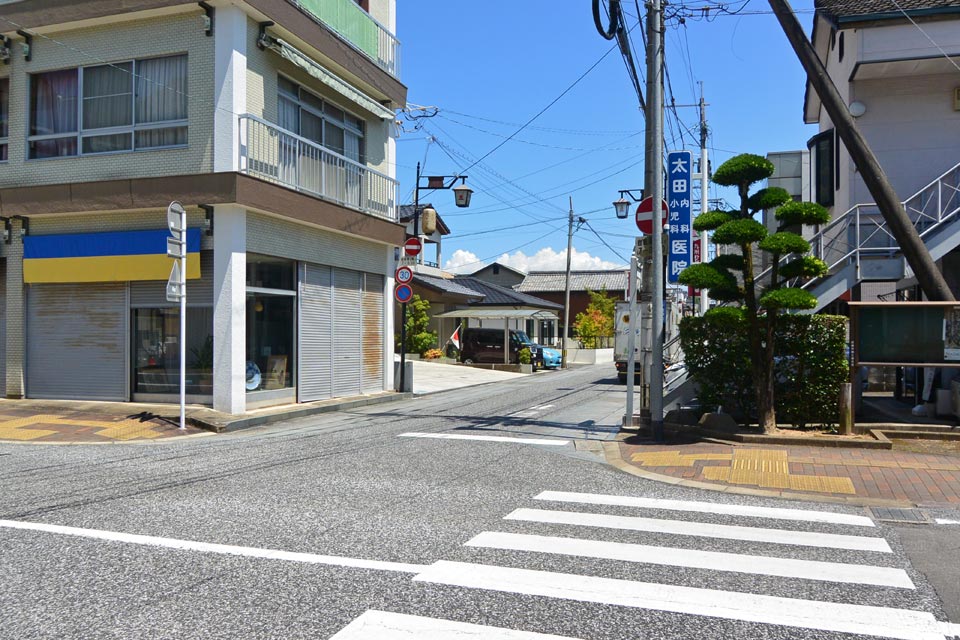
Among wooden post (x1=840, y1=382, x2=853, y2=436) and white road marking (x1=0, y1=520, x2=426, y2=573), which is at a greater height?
wooden post (x1=840, y1=382, x2=853, y2=436)

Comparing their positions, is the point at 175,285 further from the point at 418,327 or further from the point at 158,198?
the point at 418,327

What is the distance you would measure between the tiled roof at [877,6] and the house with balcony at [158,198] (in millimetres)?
10467

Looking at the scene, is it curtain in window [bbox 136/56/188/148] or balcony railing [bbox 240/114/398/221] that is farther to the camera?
balcony railing [bbox 240/114/398/221]

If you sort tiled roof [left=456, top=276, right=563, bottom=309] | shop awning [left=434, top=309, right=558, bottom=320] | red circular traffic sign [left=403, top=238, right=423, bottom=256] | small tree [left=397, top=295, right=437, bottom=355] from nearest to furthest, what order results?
red circular traffic sign [left=403, top=238, right=423, bottom=256] < small tree [left=397, top=295, right=437, bottom=355] < shop awning [left=434, top=309, right=558, bottom=320] < tiled roof [left=456, top=276, right=563, bottom=309]

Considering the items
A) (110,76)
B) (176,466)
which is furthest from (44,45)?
(176,466)

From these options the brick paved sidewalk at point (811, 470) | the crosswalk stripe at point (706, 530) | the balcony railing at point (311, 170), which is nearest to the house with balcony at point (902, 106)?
the brick paved sidewalk at point (811, 470)

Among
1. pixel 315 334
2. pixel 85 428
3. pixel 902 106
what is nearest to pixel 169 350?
pixel 85 428

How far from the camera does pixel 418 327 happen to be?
33875 millimetres

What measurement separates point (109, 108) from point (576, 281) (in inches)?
2123

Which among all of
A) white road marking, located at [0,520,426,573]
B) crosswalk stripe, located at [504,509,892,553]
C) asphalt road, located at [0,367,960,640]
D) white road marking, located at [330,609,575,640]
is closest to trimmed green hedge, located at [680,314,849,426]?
asphalt road, located at [0,367,960,640]

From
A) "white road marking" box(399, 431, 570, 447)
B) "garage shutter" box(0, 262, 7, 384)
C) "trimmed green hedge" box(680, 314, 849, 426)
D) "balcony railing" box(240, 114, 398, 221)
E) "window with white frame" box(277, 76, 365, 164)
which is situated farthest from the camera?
"window with white frame" box(277, 76, 365, 164)

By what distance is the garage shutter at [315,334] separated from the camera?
15.5 metres

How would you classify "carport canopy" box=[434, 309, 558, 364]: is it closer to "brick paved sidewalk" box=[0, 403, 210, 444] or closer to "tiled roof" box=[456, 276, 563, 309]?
"tiled roof" box=[456, 276, 563, 309]

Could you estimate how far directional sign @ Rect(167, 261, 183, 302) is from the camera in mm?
11945
